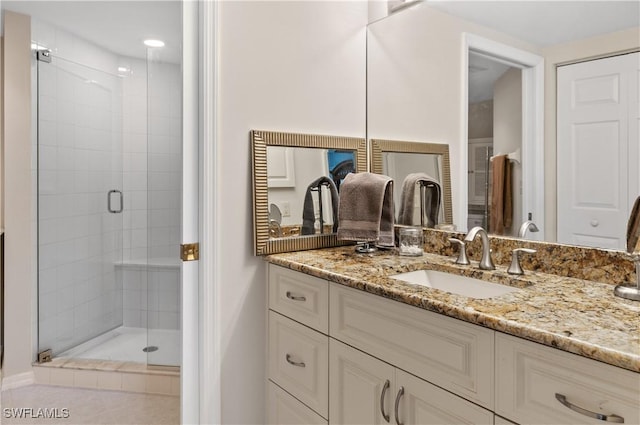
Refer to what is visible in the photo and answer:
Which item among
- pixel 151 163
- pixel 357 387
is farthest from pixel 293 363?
pixel 151 163

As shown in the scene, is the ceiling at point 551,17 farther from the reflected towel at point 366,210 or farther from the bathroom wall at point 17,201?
the bathroom wall at point 17,201

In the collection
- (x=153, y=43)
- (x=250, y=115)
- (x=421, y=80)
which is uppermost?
(x=153, y=43)

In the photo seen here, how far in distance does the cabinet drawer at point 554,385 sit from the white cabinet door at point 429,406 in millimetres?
73

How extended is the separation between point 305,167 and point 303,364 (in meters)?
0.83

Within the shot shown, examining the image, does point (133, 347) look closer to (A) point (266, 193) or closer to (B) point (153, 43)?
(A) point (266, 193)

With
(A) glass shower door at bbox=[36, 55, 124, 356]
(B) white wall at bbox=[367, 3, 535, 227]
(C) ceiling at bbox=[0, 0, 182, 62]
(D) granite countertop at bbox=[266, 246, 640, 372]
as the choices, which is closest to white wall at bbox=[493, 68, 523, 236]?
(B) white wall at bbox=[367, 3, 535, 227]

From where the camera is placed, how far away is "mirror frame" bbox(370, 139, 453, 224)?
184 centimetres

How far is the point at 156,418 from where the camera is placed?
6.68ft

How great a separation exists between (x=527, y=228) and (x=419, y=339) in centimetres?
69

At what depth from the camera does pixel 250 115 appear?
1.74 meters

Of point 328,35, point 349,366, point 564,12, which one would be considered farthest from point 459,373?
point 328,35

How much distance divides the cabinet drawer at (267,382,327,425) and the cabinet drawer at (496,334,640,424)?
75 centimetres

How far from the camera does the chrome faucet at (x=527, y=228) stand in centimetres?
150

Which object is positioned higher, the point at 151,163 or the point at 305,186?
the point at 151,163
